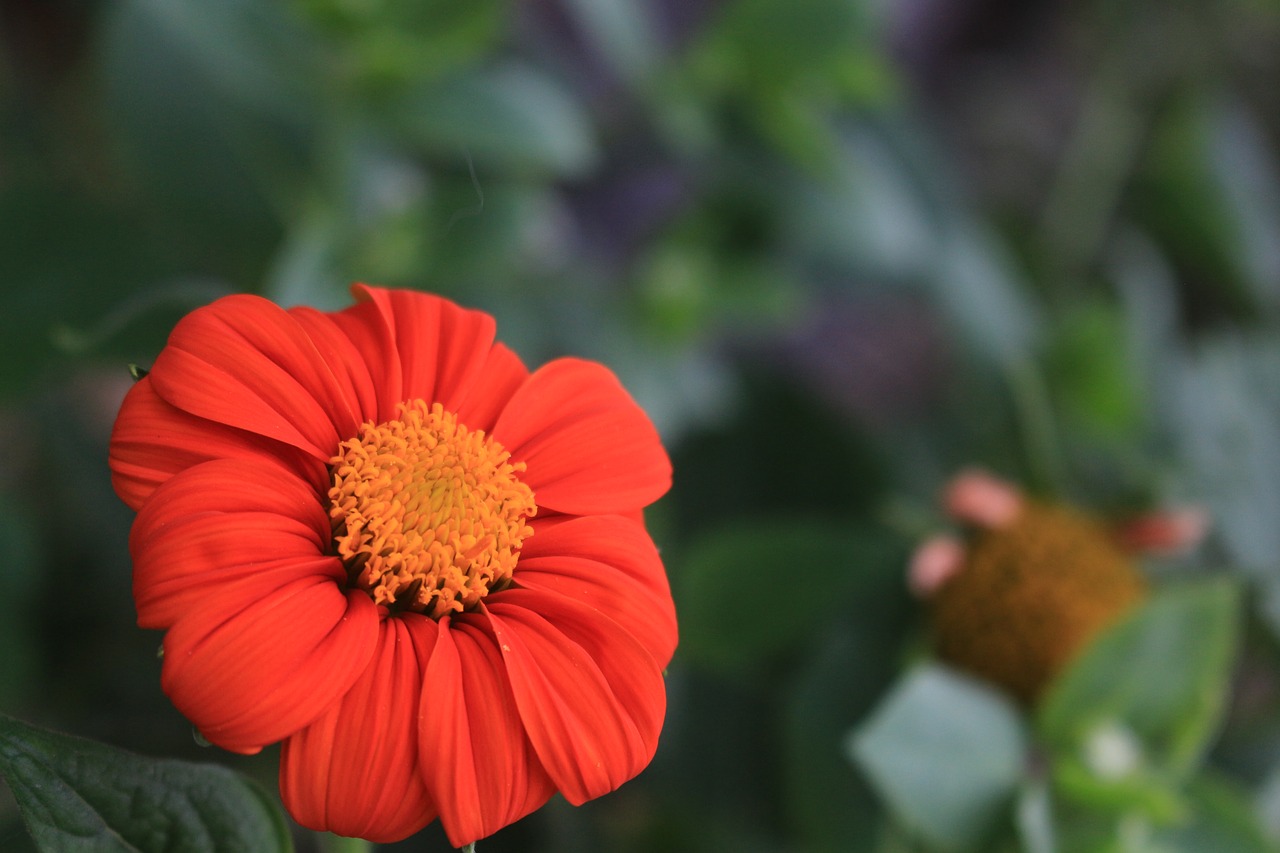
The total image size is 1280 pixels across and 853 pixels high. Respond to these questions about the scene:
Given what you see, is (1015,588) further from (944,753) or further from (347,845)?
(347,845)

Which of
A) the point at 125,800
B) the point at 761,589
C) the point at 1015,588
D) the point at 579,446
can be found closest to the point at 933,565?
the point at 1015,588

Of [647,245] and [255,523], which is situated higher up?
[255,523]

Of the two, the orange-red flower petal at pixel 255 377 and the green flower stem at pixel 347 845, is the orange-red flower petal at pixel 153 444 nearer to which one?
the orange-red flower petal at pixel 255 377

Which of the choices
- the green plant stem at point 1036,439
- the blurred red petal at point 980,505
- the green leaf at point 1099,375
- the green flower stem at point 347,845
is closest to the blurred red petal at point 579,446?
the green flower stem at point 347,845

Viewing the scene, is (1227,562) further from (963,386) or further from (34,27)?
(34,27)

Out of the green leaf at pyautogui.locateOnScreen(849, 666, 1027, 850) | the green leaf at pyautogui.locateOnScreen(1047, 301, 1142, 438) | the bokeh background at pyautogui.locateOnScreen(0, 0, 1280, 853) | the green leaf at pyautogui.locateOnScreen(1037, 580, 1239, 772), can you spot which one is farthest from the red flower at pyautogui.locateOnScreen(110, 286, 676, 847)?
the green leaf at pyautogui.locateOnScreen(1047, 301, 1142, 438)

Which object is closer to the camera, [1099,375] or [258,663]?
[258,663]

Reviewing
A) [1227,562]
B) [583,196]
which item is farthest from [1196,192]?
[583,196]
